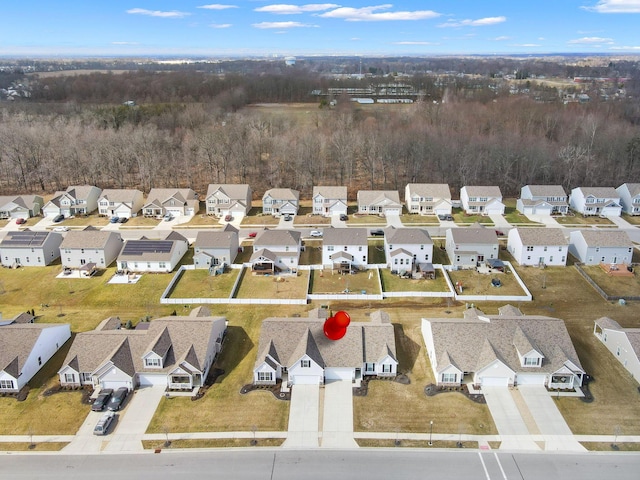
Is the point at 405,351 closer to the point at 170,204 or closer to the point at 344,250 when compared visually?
the point at 344,250

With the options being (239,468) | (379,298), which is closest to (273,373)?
(239,468)

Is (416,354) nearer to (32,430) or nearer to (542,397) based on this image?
(542,397)

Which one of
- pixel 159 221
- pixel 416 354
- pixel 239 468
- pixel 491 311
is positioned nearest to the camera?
pixel 239 468

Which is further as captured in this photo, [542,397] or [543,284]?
[543,284]

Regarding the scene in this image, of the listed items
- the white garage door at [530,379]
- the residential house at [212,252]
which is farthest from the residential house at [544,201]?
the residential house at [212,252]

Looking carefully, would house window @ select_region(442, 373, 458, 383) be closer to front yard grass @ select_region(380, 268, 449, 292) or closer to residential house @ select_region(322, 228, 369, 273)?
front yard grass @ select_region(380, 268, 449, 292)

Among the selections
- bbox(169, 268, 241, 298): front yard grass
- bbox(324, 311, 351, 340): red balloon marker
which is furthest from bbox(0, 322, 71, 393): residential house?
bbox(324, 311, 351, 340): red balloon marker

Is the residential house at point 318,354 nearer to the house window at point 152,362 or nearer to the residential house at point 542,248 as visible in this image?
the house window at point 152,362
